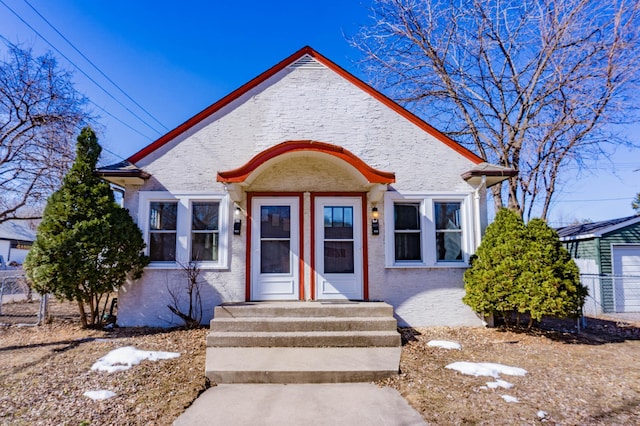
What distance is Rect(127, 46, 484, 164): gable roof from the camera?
24.5ft

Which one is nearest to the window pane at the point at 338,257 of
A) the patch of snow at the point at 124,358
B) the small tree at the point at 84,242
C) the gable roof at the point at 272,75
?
the gable roof at the point at 272,75

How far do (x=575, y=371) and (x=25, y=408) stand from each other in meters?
6.68

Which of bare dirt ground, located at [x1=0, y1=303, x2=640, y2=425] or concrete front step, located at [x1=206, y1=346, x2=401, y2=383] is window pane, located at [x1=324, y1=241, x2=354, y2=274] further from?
concrete front step, located at [x1=206, y1=346, x2=401, y2=383]

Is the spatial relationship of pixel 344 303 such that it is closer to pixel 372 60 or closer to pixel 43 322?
pixel 43 322

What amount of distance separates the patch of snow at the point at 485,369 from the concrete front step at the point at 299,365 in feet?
2.76

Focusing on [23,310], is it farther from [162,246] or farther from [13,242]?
[13,242]

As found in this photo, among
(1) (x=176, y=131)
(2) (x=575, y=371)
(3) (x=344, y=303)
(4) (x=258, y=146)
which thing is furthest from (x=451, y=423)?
(1) (x=176, y=131)

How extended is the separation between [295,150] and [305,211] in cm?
143

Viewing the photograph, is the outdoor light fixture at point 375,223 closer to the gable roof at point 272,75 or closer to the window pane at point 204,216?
the gable roof at point 272,75

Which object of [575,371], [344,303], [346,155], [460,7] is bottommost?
[575,371]

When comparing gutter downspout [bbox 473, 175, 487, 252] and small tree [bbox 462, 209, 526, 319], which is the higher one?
gutter downspout [bbox 473, 175, 487, 252]

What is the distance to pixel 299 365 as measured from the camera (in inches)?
188

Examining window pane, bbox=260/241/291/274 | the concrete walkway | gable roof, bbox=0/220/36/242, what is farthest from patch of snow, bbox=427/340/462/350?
gable roof, bbox=0/220/36/242

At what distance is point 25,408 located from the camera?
3.69 meters
